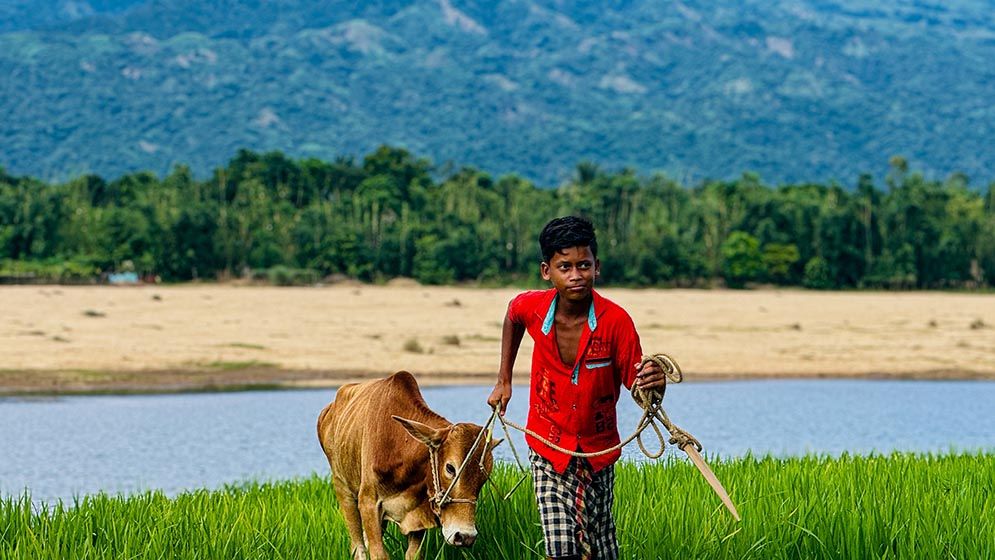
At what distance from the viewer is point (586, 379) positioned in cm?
533

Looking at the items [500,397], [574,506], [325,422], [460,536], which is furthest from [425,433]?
[325,422]

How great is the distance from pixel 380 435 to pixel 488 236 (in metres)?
75.8

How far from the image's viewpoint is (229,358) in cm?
2611

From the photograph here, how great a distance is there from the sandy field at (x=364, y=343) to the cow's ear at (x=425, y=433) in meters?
17.7

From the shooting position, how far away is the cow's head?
17.3 ft

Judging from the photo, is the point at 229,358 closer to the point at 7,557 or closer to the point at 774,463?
the point at 774,463

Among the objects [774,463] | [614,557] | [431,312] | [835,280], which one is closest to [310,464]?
[774,463]

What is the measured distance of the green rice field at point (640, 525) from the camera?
6293 mm

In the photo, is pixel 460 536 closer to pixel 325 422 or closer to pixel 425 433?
pixel 425 433

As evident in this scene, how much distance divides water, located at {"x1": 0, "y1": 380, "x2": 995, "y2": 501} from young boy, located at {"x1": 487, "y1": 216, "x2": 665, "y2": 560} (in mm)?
5630

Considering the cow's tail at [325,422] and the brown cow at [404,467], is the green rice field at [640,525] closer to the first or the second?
the cow's tail at [325,422]

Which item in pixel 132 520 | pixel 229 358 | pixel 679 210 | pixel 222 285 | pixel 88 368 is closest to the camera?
pixel 132 520

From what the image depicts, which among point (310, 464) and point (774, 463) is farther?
point (310, 464)

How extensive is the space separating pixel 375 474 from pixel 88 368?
1951 cm
